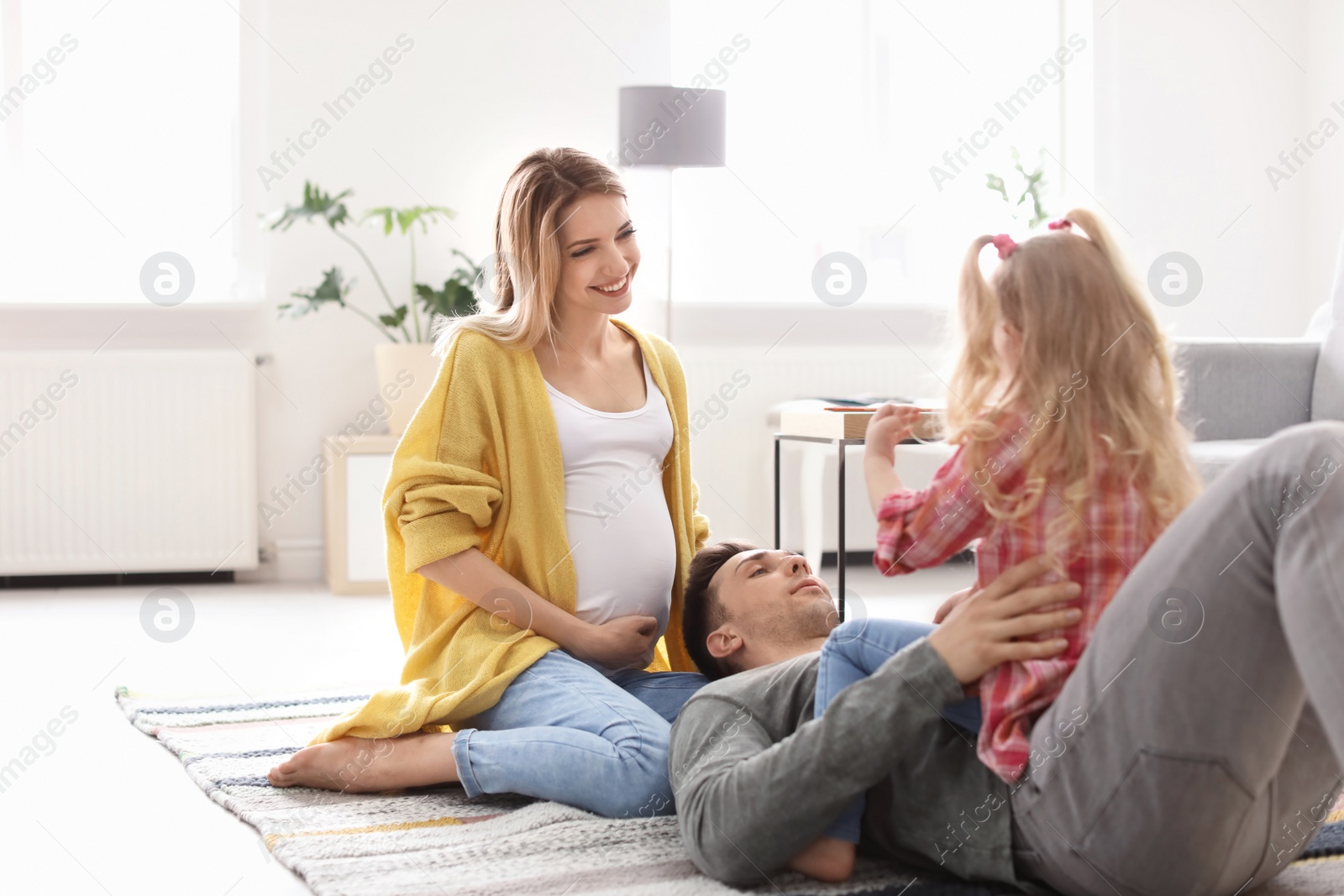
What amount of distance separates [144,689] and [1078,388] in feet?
6.34

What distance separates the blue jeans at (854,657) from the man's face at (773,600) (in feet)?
0.98

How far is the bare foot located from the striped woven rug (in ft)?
0.06

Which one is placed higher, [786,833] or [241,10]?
[241,10]

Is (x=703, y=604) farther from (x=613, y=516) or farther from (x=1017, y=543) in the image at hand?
(x=1017, y=543)

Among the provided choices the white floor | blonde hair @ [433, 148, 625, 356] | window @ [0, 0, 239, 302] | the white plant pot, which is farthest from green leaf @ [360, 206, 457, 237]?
blonde hair @ [433, 148, 625, 356]

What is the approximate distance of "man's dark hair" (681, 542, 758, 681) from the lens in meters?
1.62

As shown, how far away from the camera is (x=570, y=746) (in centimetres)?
144

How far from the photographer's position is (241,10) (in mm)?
3721

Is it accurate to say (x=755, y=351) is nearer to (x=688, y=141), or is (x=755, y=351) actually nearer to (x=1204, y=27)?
(x=688, y=141)

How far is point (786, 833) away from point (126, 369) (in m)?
3.09

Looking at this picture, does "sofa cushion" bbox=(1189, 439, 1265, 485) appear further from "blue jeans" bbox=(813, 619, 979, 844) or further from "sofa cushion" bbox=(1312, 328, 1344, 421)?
"blue jeans" bbox=(813, 619, 979, 844)

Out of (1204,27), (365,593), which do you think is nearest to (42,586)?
(365,593)

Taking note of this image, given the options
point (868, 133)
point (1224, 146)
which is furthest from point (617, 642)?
point (1224, 146)

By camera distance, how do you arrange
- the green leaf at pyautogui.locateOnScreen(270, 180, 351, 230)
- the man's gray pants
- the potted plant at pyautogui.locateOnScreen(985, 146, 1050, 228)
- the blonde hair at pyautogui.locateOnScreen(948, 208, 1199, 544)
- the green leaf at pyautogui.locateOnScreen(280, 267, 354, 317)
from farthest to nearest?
the potted plant at pyautogui.locateOnScreen(985, 146, 1050, 228), the green leaf at pyautogui.locateOnScreen(280, 267, 354, 317), the green leaf at pyautogui.locateOnScreen(270, 180, 351, 230), the blonde hair at pyautogui.locateOnScreen(948, 208, 1199, 544), the man's gray pants
